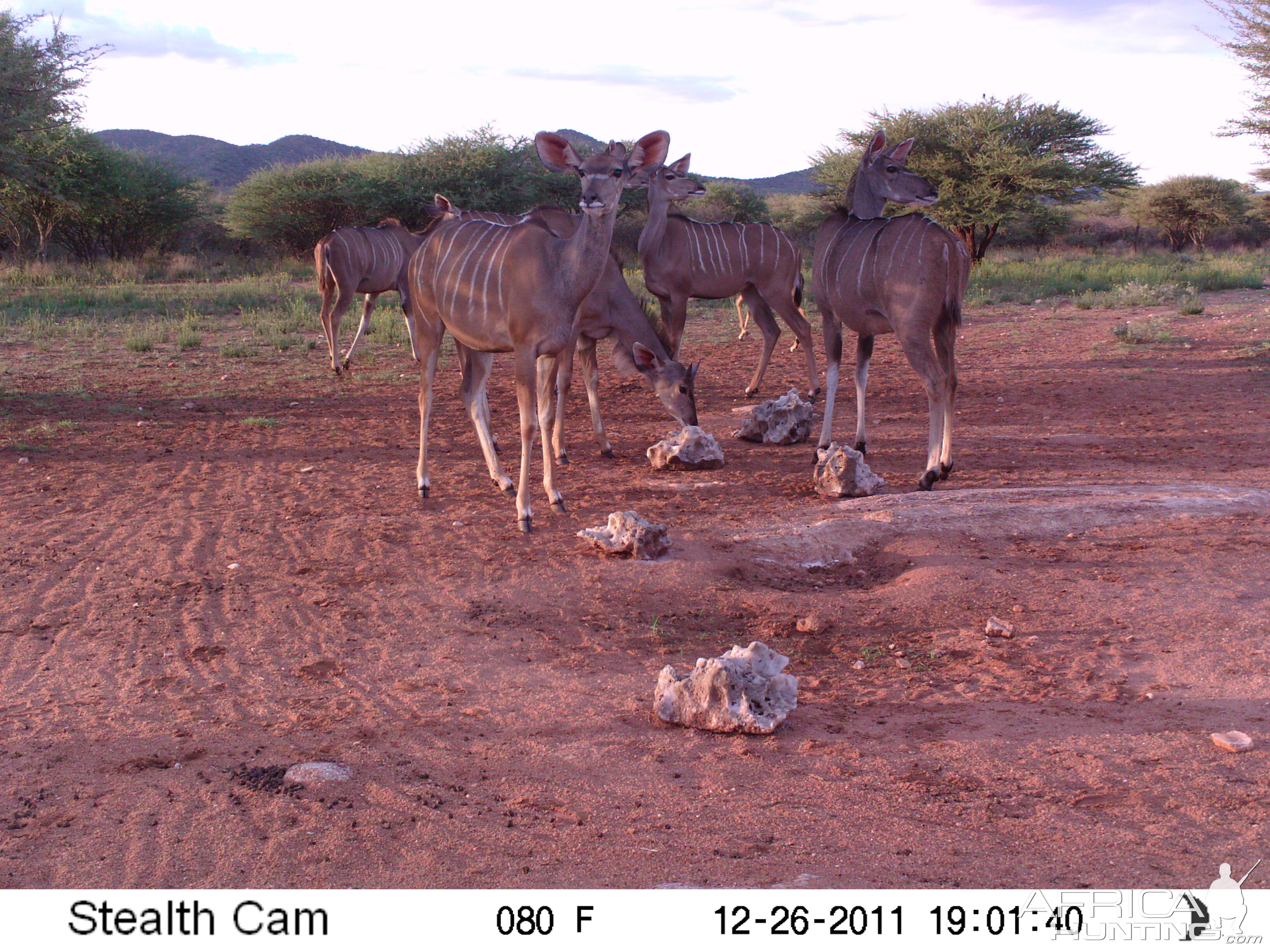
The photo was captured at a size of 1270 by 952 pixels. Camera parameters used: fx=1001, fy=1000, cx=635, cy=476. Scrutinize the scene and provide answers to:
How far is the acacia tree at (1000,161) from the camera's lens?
27.8 meters

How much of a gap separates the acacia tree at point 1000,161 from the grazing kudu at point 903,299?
2108 cm

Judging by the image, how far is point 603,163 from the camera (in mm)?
6086

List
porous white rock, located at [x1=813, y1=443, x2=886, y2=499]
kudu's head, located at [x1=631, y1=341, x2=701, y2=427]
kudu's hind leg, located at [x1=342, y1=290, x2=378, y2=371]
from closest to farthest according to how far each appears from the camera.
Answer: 1. porous white rock, located at [x1=813, y1=443, x2=886, y2=499]
2. kudu's head, located at [x1=631, y1=341, x2=701, y2=427]
3. kudu's hind leg, located at [x1=342, y1=290, x2=378, y2=371]

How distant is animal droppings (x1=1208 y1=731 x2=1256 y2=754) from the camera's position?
144 inches

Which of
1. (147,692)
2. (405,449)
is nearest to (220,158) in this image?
(405,449)

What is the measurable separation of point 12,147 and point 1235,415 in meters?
13.4

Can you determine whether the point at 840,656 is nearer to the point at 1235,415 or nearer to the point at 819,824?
the point at 819,824

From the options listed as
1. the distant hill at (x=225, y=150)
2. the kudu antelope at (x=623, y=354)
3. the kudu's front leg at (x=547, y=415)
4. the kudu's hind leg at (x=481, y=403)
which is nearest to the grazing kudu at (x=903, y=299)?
the kudu antelope at (x=623, y=354)

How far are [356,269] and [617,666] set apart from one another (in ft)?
32.8

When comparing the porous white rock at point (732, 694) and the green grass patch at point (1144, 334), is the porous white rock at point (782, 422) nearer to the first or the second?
the porous white rock at point (732, 694)

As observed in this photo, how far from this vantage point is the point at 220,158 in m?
75.1

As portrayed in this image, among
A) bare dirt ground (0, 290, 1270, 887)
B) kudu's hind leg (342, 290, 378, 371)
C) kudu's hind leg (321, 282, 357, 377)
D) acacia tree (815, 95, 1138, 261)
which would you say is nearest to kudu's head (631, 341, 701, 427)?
bare dirt ground (0, 290, 1270, 887)

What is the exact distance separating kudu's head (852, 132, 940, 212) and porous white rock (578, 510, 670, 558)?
4.94 m

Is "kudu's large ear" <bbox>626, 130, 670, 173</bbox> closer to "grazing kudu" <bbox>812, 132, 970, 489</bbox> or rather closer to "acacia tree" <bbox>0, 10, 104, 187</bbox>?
"grazing kudu" <bbox>812, 132, 970, 489</bbox>
